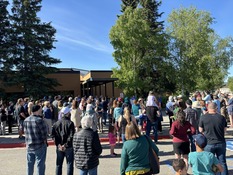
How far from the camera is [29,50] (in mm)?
27031

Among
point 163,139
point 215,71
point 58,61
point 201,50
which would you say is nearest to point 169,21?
point 201,50

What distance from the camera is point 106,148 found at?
10.4 metres

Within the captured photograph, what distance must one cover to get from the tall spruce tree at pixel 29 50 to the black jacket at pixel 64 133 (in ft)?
70.0

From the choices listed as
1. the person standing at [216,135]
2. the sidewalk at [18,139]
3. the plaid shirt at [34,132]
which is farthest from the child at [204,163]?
the sidewalk at [18,139]

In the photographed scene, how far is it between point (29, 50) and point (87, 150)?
2440 centimetres

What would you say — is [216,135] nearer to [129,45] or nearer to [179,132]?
[179,132]

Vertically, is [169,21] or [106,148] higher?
[169,21]

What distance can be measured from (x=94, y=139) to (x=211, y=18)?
40276 mm

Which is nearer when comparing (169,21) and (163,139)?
(163,139)

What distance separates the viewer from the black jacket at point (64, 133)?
5729mm

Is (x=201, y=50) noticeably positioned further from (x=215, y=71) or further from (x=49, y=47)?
(x=49, y=47)

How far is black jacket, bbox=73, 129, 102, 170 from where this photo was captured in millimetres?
4602

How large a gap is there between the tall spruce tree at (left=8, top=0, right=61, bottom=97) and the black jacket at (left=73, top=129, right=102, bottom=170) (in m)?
22.6

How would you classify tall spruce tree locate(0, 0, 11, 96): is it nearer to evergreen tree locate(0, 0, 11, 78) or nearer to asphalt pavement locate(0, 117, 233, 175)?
evergreen tree locate(0, 0, 11, 78)
